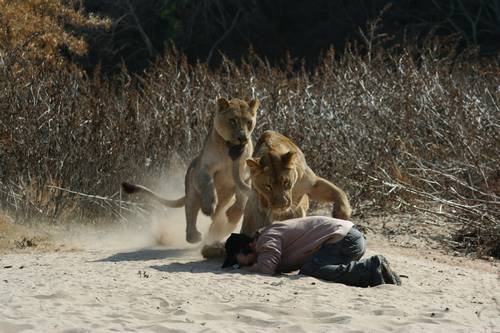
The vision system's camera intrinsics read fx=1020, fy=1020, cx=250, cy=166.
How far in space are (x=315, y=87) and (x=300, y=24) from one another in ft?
54.3

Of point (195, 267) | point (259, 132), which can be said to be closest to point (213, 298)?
point (195, 267)

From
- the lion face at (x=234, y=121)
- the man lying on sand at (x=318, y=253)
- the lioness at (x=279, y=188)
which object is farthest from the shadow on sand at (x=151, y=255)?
the man lying on sand at (x=318, y=253)

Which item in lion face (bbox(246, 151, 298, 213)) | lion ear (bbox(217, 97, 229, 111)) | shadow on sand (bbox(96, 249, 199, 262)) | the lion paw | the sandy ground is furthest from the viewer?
the lion paw

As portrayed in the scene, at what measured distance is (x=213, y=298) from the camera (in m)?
7.80

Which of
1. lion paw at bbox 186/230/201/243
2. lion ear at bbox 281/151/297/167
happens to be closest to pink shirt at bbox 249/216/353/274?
lion ear at bbox 281/151/297/167

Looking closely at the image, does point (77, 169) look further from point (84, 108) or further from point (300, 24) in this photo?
point (300, 24)

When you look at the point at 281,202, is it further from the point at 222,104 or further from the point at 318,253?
the point at 222,104

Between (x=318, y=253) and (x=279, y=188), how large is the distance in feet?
2.14

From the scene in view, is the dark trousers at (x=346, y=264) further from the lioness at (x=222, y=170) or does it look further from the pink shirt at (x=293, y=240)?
the lioness at (x=222, y=170)

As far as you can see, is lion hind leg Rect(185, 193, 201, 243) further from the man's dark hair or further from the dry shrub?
the dry shrub

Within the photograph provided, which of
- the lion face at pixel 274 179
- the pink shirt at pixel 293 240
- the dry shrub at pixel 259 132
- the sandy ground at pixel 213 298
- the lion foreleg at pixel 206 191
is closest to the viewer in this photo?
the sandy ground at pixel 213 298

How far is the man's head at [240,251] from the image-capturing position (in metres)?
8.88

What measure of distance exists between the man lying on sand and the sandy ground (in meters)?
0.14

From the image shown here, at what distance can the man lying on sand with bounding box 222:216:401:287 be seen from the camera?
859 cm
